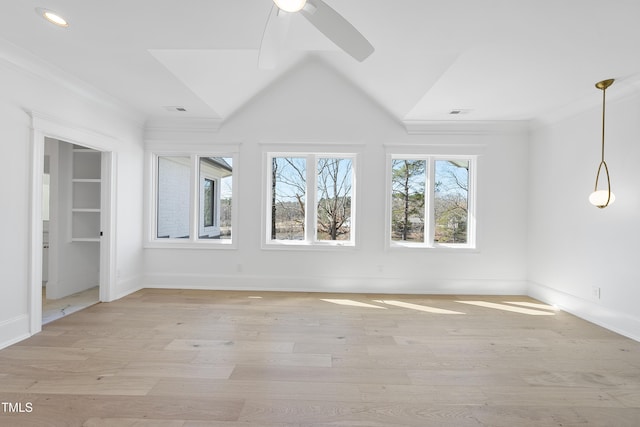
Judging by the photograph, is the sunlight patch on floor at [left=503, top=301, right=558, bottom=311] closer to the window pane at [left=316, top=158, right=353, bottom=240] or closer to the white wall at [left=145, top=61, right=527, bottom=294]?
the white wall at [left=145, top=61, right=527, bottom=294]

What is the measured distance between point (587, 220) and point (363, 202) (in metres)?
2.70

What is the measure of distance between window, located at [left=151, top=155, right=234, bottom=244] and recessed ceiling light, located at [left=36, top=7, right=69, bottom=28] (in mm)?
2527

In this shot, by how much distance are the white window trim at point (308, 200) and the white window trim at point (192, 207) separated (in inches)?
17.3

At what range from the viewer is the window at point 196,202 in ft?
15.7

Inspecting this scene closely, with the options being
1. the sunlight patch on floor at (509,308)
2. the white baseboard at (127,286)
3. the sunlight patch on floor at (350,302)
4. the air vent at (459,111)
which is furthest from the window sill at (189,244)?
the air vent at (459,111)

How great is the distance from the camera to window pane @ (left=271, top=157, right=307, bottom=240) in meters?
4.86

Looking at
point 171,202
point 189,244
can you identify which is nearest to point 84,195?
point 171,202

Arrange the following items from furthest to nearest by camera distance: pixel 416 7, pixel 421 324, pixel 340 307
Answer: pixel 340 307, pixel 421 324, pixel 416 7

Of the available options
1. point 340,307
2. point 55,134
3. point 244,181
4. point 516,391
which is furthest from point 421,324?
point 55,134

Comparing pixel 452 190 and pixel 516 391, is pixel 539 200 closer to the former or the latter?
pixel 452 190

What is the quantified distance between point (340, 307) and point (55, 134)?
365cm

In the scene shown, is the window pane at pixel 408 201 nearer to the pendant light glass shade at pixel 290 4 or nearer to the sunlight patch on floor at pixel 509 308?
the sunlight patch on floor at pixel 509 308

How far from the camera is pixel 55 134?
10.3 feet

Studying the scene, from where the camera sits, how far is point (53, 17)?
222 centimetres
